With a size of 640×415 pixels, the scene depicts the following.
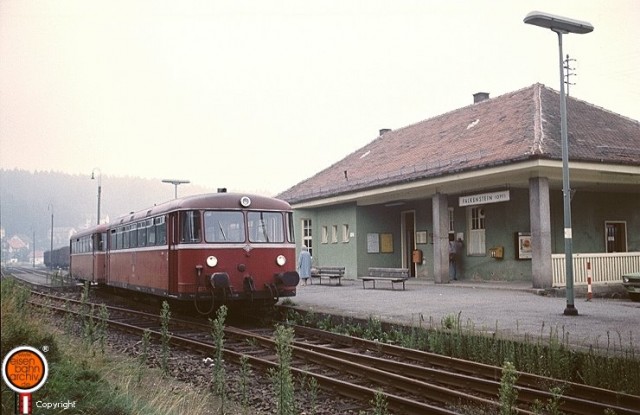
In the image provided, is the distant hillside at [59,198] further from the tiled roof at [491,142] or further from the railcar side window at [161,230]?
the tiled roof at [491,142]

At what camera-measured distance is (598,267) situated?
1911 centimetres

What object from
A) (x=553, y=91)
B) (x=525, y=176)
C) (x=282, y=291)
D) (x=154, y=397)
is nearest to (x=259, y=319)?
(x=282, y=291)

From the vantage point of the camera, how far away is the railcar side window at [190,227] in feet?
43.6

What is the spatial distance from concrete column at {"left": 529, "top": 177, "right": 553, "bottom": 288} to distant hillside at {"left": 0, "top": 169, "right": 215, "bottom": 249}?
1256cm

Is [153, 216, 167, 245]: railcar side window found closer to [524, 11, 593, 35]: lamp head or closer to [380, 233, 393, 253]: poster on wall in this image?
[524, 11, 593, 35]: lamp head

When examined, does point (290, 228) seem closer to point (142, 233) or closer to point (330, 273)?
point (142, 233)

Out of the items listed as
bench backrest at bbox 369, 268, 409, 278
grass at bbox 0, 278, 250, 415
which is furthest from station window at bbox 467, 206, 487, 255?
grass at bbox 0, 278, 250, 415

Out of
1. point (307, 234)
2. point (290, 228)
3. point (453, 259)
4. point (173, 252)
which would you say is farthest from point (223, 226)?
point (307, 234)

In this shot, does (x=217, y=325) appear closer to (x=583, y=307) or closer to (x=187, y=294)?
(x=187, y=294)

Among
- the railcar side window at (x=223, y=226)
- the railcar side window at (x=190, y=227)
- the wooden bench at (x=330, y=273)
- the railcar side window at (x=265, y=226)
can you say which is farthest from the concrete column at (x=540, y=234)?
the railcar side window at (x=190, y=227)

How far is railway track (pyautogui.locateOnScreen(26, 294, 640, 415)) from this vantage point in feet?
22.0

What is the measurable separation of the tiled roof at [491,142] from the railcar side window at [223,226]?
8111mm

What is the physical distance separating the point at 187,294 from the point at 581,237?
46.1ft

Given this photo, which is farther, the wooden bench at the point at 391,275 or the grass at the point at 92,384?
the wooden bench at the point at 391,275
